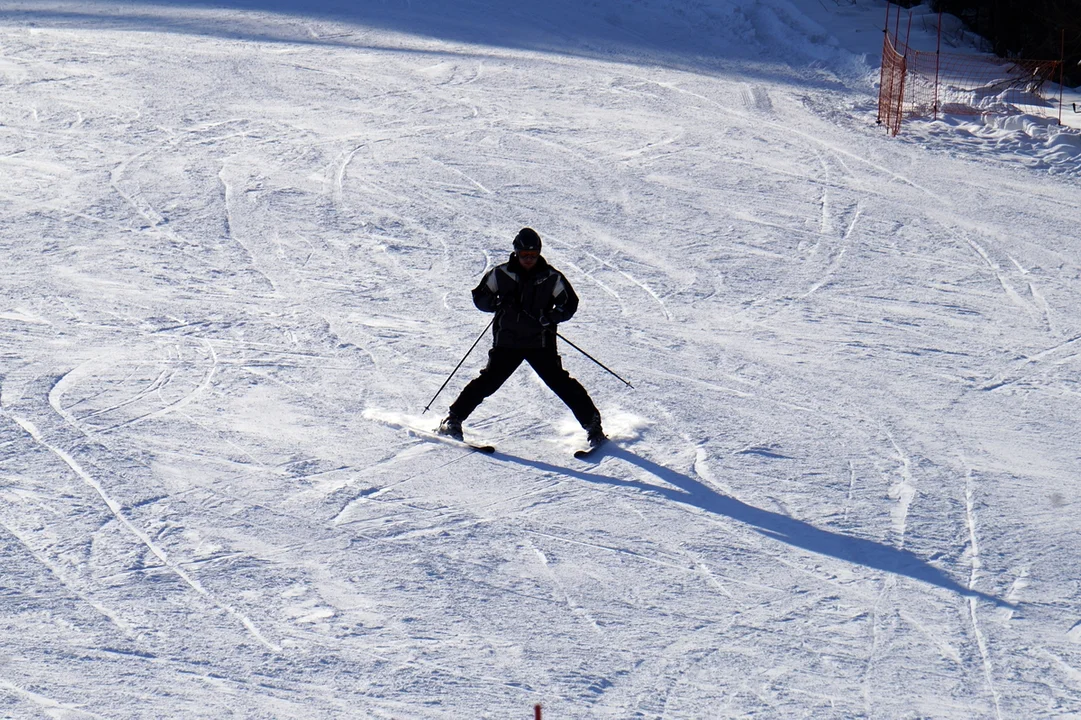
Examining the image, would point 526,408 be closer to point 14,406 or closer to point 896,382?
point 896,382

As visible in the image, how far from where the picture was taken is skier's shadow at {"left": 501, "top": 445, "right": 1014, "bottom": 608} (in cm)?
594

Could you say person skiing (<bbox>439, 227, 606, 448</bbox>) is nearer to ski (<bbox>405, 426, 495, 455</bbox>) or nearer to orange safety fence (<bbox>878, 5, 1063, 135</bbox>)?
ski (<bbox>405, 426, 495, 455</bbox>)

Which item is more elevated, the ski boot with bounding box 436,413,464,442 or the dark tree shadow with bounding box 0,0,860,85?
the dark tree shadow with bounding box 0,0,860,85

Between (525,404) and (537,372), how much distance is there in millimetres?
970

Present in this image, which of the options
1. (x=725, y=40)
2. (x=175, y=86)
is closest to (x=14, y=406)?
(x=175, y=86)

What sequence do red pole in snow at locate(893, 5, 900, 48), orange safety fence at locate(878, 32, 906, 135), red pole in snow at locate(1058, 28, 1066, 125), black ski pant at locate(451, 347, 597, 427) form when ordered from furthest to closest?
red pole in snow at locate(893, 5, 900, 48)
red pole in snow at locate(1058, 28, 1066, 125)
orange safety fence at locate(878, 32, 906, 135)
black ski pant at locate(451, 347, 597, 427)

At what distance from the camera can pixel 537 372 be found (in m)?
7.09

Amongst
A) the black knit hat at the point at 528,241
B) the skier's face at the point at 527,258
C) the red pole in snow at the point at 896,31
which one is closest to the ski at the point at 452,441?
the skier's face at the point at 527,258

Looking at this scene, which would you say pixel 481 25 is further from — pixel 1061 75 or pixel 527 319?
pixel 527 319

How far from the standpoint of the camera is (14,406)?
24.8 ft

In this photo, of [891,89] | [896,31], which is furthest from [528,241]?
[896,31]

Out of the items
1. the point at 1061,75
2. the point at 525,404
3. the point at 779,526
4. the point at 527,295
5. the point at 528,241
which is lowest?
the point at 779,526

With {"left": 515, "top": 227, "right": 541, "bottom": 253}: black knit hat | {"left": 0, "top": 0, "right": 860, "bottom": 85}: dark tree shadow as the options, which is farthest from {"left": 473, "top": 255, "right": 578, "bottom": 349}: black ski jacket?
{"left": 0, "top": 0, "right": 860, "bottom": 85}: dark tree shadow

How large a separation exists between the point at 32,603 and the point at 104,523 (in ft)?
2.61
